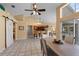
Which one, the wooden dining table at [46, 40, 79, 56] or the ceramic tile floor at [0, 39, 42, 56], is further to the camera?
the ceramic tile floor at [0, 39, 42, 56]

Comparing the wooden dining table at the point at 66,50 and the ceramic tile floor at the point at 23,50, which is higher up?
the wooden dining table at the point at 66,50

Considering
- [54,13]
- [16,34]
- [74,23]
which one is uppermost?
[54,13]

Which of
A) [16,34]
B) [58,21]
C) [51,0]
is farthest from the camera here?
[16,34]

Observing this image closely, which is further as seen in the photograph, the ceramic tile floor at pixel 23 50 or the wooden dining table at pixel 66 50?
the ceramic tile floor at pixel 23 50

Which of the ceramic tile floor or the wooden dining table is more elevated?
the wooden dining table

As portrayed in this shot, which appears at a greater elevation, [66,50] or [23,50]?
[66,50]

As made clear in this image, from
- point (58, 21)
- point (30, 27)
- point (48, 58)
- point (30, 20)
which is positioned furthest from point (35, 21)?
point (48, 58)

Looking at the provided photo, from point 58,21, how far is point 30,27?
21.1 feet

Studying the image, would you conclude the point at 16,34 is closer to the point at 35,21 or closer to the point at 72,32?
the point at 35,21

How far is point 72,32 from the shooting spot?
598 cm

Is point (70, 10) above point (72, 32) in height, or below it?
above

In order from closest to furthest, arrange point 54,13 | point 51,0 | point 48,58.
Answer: point 51,0 → point 48,58 → point 54,13

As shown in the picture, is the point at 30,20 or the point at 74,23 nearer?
the point at 74,23

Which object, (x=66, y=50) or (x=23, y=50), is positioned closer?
(x=66, y=50)
